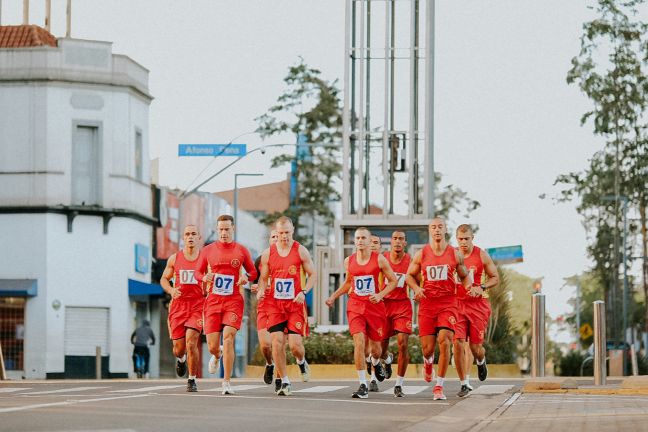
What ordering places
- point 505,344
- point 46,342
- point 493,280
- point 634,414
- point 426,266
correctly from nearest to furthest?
point 634,414, point 426,266, point 493,280, point 505,344, point 46,342

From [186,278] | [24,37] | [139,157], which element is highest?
[24,37]

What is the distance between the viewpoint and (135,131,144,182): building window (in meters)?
54.8

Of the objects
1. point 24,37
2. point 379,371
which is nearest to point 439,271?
point 379,371

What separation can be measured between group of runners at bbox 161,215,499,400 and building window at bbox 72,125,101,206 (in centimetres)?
3298

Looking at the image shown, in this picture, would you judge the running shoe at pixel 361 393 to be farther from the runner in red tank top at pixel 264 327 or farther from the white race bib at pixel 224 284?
the white race bib at pixel 224 284

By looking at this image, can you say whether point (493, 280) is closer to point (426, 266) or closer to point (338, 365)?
point (426, 266)

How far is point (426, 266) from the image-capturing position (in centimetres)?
1866

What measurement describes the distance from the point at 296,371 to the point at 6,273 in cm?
2096

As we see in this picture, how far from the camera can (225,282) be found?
18859 millimetres

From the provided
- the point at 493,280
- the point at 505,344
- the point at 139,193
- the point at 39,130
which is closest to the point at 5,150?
the point at 39,130

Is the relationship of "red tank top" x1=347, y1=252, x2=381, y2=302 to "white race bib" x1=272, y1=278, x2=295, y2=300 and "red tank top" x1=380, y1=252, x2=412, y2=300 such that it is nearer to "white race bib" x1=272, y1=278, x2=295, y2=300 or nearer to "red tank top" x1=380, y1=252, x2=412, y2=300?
"white race bib" x1=272, y1=278, x2=295, y2=300

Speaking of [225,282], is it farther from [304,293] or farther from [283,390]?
[283,390]

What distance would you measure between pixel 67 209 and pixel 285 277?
34325 millimetres

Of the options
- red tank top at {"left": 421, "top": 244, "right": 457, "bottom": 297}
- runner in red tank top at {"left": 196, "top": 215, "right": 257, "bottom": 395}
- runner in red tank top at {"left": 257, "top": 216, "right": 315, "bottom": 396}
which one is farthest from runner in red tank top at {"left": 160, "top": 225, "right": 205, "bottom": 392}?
red tank top at {"left": 421, "top": 244, "right": 457, "bottom": 297}
